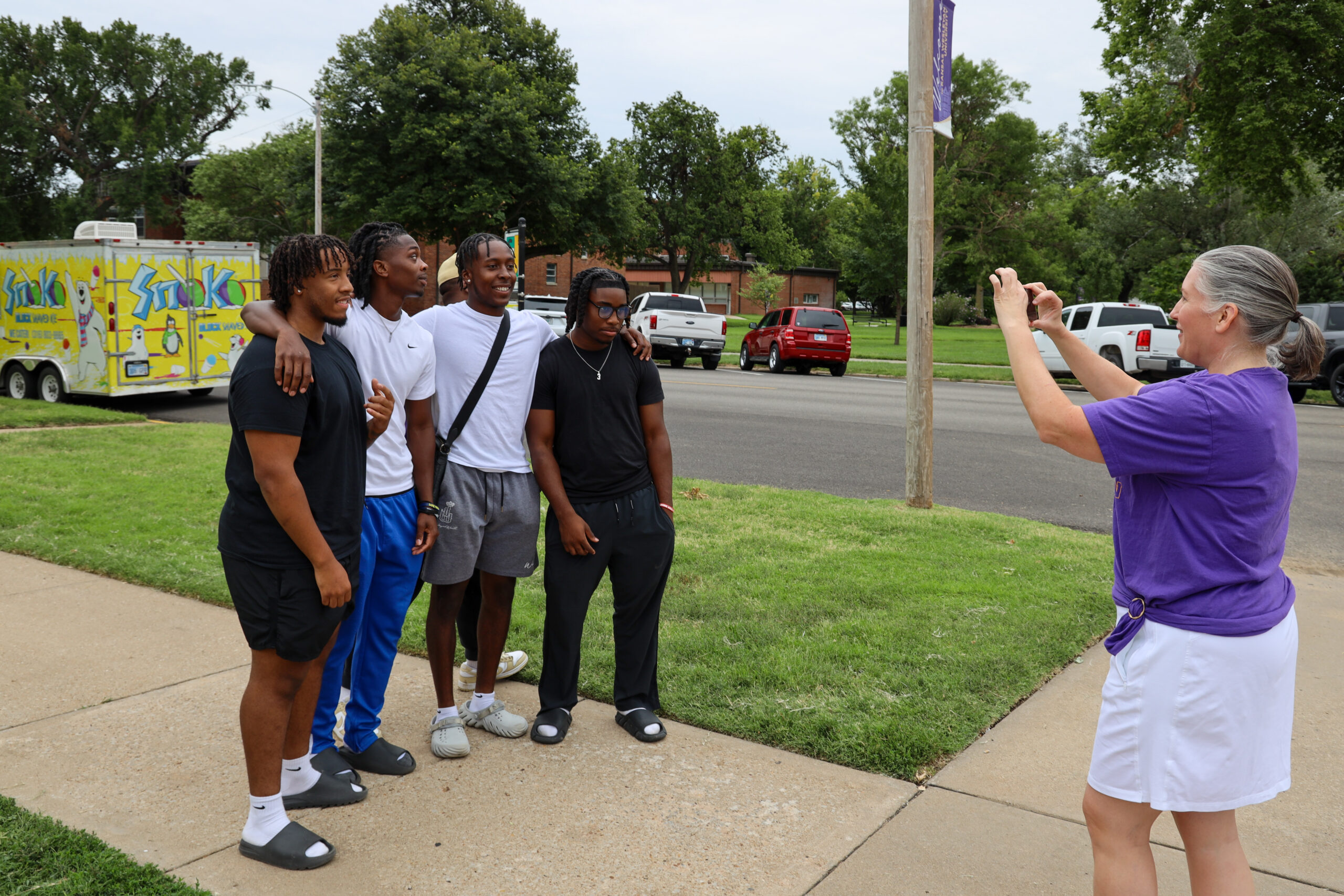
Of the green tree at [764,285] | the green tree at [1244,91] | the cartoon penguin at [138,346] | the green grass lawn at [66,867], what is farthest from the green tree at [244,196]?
the green grass lawn at [66,867]

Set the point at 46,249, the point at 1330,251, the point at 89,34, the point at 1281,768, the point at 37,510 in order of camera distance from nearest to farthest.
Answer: the point at 1281,768
the point at 37,510
the point at 46,249
the point at 1330,251
the point at 89,34

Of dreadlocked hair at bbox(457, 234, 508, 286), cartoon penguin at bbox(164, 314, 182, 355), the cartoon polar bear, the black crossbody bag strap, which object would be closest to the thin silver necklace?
the black crossbody bag strap

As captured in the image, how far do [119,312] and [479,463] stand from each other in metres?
12.8

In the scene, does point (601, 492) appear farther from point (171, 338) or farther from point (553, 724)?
point (171, 338)

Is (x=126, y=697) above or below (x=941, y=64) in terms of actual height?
below

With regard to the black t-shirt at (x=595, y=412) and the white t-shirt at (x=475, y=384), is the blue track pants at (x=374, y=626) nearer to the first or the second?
the white t-shirt at (x=475, y=384)

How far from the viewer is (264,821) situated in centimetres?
299

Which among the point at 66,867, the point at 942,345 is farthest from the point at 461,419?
the point at 942,345

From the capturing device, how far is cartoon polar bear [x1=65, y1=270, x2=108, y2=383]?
1442 centimetres

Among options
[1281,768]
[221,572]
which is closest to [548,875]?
[1281,768]

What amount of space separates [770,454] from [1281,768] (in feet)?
30.9

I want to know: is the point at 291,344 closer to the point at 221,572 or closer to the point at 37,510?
the point at 221,572

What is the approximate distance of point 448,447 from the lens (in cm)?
369

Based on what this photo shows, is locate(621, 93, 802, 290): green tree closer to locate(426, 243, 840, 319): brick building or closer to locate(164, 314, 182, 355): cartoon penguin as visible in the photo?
locate(426, 243, 840, 319): brick building
